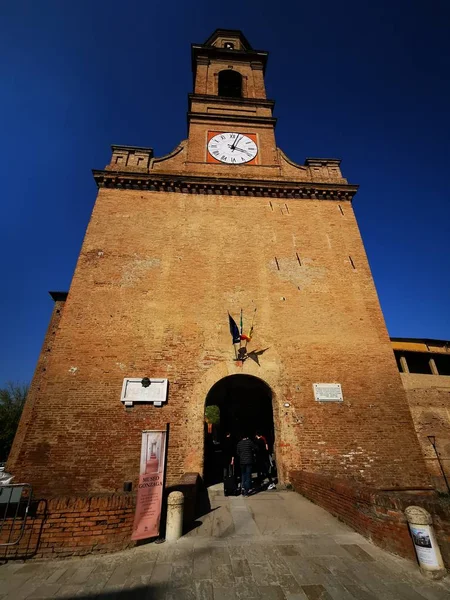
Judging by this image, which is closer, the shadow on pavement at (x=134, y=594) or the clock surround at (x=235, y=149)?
the shadow on pavement at (x=134, y=594)

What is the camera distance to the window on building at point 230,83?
1686 cm

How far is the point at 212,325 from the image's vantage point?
930 centimetres

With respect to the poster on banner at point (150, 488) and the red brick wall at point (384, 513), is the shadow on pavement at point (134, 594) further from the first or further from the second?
the red brick wall at point (384, 513)

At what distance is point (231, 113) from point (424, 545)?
1656 cm

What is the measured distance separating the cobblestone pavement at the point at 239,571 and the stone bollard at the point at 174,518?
184 millimetres

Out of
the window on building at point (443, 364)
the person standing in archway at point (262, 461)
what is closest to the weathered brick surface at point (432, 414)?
the window on building at point (443, 364)

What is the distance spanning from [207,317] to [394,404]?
20.1ft

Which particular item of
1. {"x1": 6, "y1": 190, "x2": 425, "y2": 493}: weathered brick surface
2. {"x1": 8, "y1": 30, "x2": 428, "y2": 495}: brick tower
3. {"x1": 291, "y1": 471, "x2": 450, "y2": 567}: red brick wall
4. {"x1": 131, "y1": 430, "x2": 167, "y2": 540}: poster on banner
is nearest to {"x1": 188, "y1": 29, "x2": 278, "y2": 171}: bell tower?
{"x1": 8, "y1": 30, "x2": 428, "y2": 495}: brick tower

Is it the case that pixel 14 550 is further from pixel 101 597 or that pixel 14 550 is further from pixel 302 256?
pixel 302 256

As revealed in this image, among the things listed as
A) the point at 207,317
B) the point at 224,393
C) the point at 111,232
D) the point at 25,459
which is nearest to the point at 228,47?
the point at 111,232

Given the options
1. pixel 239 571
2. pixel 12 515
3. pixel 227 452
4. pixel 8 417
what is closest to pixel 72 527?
pixel 12 515

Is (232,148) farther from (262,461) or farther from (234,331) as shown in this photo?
(262,461)

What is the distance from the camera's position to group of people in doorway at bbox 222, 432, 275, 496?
7078mm

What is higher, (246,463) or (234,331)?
(234,331)
